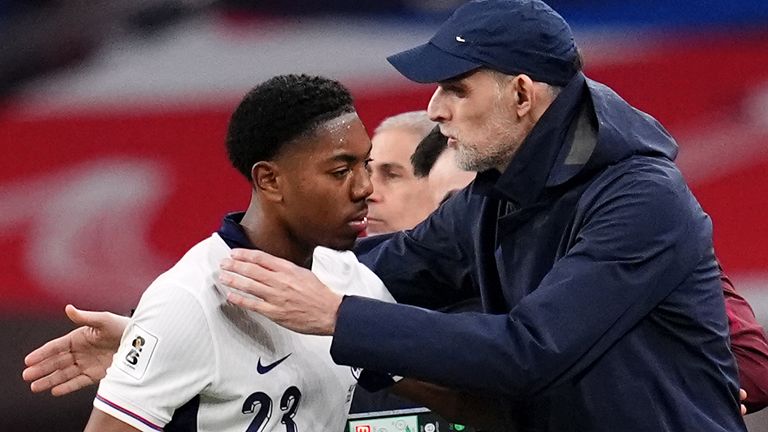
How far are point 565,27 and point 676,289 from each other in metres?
0.40

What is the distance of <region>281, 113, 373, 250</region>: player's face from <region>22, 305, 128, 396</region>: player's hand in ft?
1.05

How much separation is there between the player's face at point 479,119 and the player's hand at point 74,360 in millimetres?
520

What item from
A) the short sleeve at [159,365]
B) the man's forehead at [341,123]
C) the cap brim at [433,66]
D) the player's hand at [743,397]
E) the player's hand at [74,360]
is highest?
Answer: the cap brim at [433,66]

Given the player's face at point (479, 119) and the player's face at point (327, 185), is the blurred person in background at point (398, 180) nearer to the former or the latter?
the player's face at point (479, 119)

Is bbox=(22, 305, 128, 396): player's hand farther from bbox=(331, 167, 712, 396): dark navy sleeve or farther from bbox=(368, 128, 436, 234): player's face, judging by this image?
Answer: bbox=(368, 128, 436, 234): player's face

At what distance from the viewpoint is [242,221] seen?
1717mm

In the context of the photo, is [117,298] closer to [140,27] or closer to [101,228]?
[101,228]

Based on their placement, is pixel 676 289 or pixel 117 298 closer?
pixel 676 289

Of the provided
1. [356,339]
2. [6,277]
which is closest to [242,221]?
[356,339]

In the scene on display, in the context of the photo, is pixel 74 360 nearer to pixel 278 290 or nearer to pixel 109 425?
pixel 109 425

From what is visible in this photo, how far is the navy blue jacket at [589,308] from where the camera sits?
1.60m

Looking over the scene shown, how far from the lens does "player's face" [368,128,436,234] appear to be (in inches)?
109

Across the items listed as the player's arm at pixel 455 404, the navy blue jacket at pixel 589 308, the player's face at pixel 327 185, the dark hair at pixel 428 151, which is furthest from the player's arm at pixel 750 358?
the dark hair at pixel 428 151

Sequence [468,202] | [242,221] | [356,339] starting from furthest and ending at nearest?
[468,202] → [242,221] → [356,339]
